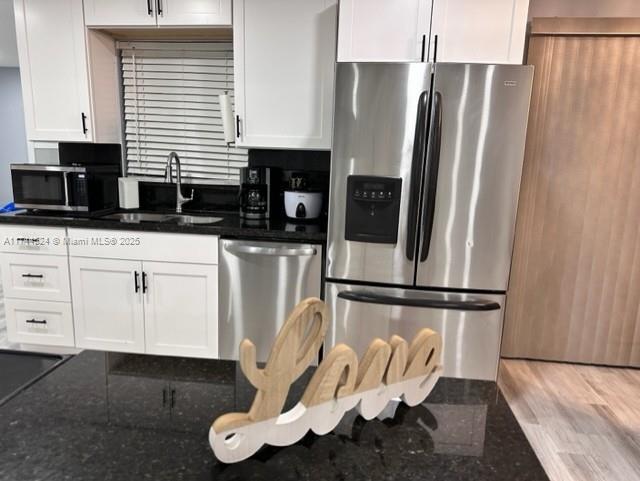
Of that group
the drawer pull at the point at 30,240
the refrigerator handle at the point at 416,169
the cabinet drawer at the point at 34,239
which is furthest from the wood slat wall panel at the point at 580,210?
the drawer pull at the point at 30,240

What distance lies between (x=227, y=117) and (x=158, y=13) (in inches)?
27.2

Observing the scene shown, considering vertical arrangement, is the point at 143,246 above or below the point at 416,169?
below

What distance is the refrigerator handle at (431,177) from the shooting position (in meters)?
2.02

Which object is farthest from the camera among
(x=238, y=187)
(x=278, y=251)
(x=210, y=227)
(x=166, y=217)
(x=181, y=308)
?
(x=238, y=187)

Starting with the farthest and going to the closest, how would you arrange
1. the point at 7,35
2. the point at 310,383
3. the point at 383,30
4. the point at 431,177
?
the point at 7,35 → the point at 383,30 → the point at 431,177 → the point at 310,383

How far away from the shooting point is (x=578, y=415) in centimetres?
245

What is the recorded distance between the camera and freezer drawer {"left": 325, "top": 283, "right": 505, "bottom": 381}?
2211 millimetres

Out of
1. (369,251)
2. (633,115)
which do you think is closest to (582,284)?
(633,115)

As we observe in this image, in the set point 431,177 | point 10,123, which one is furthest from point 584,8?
point 10,123

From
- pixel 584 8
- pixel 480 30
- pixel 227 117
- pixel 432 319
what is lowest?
pixel 432 319

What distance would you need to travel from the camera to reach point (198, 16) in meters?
2.56

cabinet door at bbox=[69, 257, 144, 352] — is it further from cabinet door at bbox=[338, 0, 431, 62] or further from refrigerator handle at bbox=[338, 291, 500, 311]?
cabinet door at bbox=[338, 0, 431, 62]

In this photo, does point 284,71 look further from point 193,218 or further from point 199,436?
point 199,436

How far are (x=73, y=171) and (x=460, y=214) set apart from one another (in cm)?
222
